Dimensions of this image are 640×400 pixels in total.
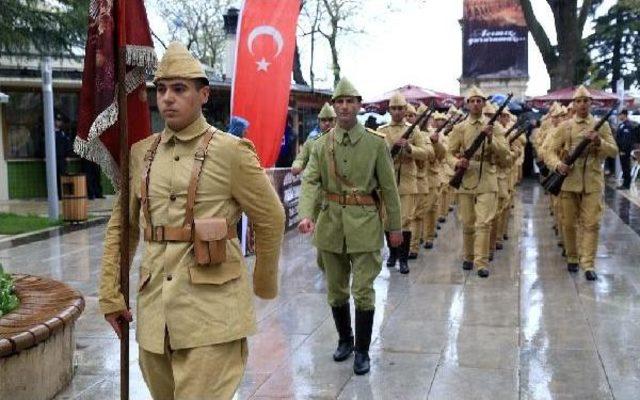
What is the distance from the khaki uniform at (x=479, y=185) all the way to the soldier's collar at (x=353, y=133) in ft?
12.5

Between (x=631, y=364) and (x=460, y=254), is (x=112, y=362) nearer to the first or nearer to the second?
(x=631, y=364)

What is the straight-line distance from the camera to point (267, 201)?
3.41 meters

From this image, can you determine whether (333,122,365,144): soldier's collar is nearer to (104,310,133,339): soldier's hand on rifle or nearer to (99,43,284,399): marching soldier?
(99,43,284,399): marching soldier

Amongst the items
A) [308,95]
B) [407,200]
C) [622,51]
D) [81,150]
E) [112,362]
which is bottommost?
[112,362]

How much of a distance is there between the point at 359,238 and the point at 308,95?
16.8 m

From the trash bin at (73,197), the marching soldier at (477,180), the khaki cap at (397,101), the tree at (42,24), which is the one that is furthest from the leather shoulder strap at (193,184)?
the trash bin at (73,197)

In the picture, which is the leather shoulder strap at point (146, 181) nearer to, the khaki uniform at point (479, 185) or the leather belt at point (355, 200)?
the leather belt at point (355, 200)

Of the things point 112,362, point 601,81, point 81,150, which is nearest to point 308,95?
point 112,362

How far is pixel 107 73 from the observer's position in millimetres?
3494

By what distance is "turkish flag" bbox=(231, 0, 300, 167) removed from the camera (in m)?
7.93

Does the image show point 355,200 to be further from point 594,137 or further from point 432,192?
point 432,192

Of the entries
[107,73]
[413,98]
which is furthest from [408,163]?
[413,98]

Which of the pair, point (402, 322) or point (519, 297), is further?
point (519, 297)

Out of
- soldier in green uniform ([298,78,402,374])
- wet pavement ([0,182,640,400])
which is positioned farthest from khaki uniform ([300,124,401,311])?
wet pavement ([0,182,640,400])
